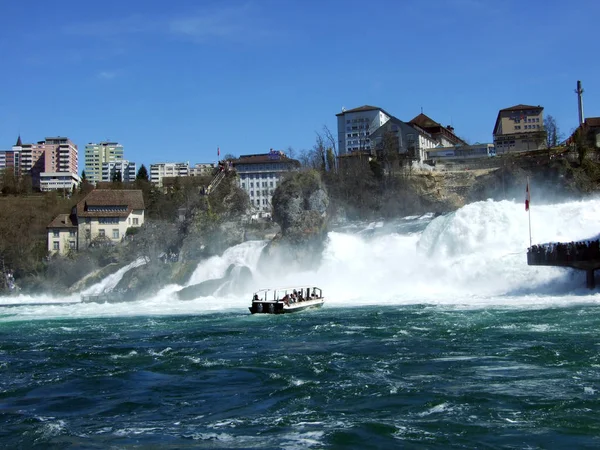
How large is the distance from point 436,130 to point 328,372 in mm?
92531

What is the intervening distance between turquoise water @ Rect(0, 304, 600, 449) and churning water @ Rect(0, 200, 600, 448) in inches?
2.8

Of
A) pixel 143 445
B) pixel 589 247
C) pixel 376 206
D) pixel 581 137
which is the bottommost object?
pixel 143 445

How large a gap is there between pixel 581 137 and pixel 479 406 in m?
67.1

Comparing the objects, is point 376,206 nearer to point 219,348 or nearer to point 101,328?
point 101,328

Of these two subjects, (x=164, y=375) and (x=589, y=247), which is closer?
(x=164, y=375)

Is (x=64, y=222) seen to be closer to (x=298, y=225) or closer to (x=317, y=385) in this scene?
(x=298, y=225)

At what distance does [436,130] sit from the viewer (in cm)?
11069

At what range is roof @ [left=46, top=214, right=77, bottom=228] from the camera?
87438 mm

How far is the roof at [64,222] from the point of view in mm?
87438

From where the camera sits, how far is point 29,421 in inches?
715

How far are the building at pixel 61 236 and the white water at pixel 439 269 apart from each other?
29.5m

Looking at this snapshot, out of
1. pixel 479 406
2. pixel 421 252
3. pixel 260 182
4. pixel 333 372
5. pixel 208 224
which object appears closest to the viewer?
pixel 479 406

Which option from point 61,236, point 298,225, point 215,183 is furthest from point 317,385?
point 61,236

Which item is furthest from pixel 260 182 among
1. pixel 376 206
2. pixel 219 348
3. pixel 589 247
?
pixel 219 348
